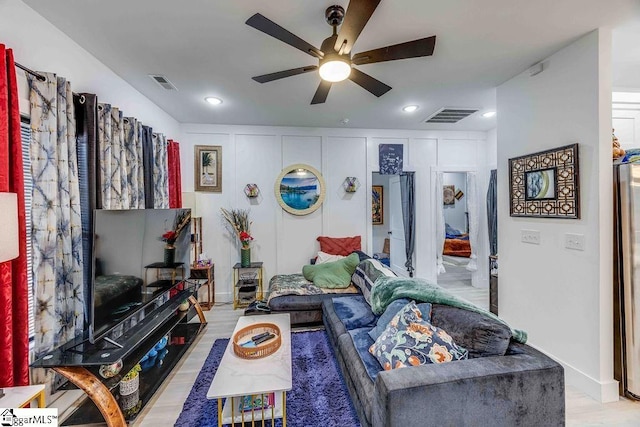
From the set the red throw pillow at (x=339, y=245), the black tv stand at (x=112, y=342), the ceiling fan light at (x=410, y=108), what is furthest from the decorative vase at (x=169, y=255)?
the ceiling fan light at (x=410, y=108)

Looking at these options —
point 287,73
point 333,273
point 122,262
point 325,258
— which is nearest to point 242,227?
point 325,258

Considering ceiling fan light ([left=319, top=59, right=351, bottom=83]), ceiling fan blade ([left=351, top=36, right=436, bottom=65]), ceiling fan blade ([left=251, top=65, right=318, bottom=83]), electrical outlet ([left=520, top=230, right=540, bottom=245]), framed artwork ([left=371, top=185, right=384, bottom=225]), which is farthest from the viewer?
framed artwork ([left=371, top=185, right=384, bottom=225])

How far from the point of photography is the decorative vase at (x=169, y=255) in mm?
2637

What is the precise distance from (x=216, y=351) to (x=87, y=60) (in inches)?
112

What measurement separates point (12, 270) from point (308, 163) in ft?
11.4

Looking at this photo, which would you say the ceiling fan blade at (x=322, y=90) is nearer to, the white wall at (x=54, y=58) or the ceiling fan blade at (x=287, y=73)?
the ceiling fan blade at (x=287, y=73)

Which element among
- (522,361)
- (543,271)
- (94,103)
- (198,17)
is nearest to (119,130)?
(94,103)

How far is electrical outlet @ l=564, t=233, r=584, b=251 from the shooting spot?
217cm

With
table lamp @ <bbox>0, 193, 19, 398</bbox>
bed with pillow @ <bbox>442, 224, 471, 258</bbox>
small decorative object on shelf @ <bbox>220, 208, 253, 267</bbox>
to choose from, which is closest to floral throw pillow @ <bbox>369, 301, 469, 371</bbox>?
table lamp @ <bbox>0, 193, 19, 398</bbox>

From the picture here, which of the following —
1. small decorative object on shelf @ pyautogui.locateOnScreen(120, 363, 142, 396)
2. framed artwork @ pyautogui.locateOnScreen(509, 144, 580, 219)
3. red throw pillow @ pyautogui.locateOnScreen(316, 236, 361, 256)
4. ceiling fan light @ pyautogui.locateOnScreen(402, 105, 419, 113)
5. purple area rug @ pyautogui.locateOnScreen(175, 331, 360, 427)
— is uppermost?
ceiling fan light @ pyautogui.locateOnScreen(402, 105, 419, 113)

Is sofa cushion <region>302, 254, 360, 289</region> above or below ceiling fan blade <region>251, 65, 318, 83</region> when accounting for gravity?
below

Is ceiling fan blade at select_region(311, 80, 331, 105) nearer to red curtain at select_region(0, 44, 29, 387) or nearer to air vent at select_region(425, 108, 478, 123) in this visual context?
red curtain at select_region(0, 44, 29, 387)

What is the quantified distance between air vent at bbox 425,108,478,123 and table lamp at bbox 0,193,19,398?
4.07 meters

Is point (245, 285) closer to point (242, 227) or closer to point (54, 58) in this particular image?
point (242, 227)
